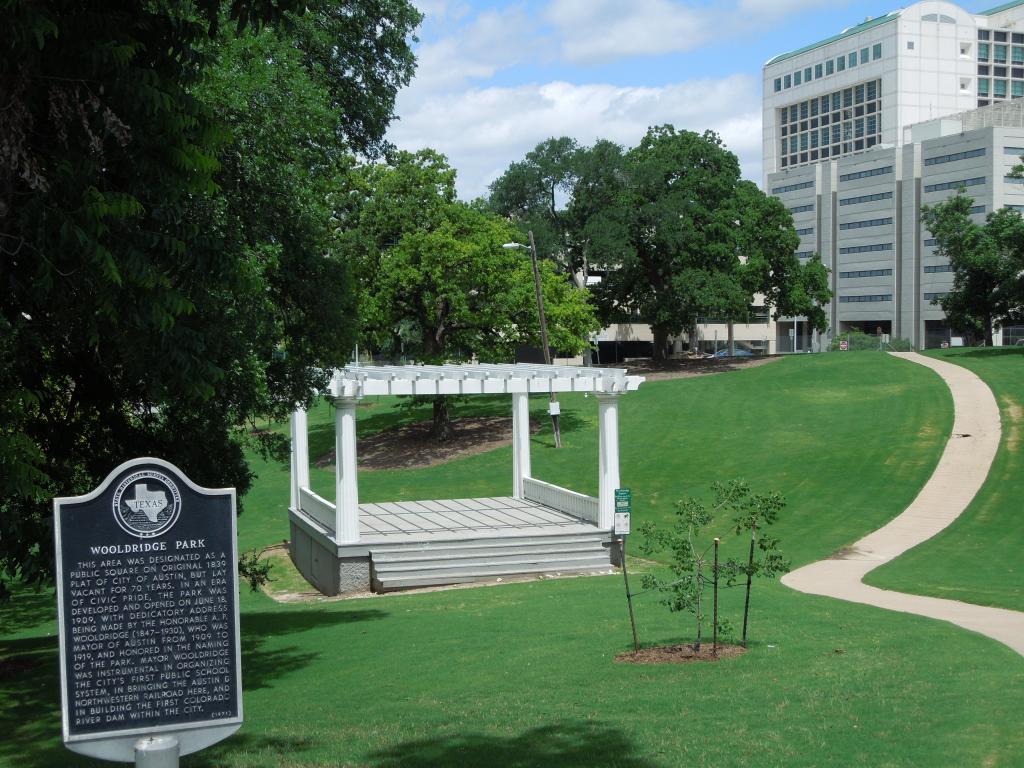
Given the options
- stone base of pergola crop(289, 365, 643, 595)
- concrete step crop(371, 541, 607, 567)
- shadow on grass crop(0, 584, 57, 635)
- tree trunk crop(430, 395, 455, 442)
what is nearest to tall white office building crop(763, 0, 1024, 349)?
tree trunk crop(430, 395, 455, 442)

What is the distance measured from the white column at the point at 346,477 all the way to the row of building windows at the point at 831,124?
117 meters

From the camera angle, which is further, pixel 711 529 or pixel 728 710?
pixel 711 529

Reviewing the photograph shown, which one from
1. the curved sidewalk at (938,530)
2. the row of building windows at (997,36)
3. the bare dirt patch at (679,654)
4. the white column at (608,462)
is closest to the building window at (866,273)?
the row of building windows at (997,36)

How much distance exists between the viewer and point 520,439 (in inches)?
1110

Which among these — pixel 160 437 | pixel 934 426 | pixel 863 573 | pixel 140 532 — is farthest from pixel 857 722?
pixel 934 426

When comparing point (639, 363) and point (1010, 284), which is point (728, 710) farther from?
point (639, 363)

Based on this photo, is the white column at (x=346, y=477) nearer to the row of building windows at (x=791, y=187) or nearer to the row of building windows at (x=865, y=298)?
the row of building windows at (x=865, y=298)

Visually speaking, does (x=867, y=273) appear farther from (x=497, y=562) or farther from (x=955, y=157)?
(x=497, y=562)

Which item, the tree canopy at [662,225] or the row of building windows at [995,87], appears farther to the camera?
the row of building windows at [995,87]

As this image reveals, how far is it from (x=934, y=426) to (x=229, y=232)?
30414 millimetres

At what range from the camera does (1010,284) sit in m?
51.3

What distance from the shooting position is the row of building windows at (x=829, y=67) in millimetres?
124312

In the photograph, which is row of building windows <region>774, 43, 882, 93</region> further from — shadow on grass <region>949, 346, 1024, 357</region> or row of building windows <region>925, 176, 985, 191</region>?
shadow on grass <region>949, 346, 1024, 357</region>

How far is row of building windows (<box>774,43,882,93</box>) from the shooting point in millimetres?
124312
